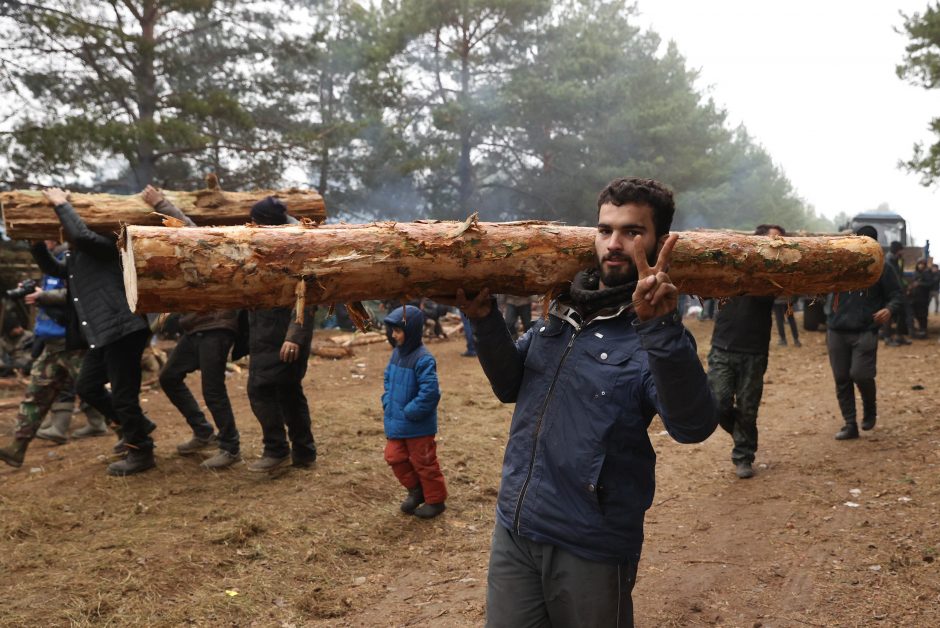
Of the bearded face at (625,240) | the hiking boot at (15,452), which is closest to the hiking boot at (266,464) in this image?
the hiking boot at (15,452)

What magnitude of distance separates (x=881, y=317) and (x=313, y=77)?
1897 cm

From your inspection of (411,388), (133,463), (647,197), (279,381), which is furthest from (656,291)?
(133,463)

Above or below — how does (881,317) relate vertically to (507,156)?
below

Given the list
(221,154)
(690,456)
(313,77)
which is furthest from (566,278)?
(313,77)

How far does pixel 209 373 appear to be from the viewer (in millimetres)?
6055

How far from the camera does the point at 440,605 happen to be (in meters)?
4.07

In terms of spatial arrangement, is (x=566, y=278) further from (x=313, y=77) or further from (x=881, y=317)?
(x=313, y=77)

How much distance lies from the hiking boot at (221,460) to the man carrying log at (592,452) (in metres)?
4.18

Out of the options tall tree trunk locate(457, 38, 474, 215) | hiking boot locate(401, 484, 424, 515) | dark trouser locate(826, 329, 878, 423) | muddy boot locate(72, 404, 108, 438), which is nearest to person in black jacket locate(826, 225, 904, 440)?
dark trouser locate(826, 329, 878, 423)

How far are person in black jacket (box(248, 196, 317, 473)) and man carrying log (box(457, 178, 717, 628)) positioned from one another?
3380 millimetres

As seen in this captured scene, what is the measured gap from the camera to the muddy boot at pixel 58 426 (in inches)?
283

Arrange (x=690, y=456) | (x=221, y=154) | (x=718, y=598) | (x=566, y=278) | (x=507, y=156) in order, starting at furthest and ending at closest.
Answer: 1. (x=507, y=156)
2. (x=221, y=154)
3. (x=690, y=456)
4. (x=718, y=598)
5. (x=566, y=278)

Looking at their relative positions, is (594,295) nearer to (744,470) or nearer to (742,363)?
(742,363)

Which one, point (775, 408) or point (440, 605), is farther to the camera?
point (775, 408)
